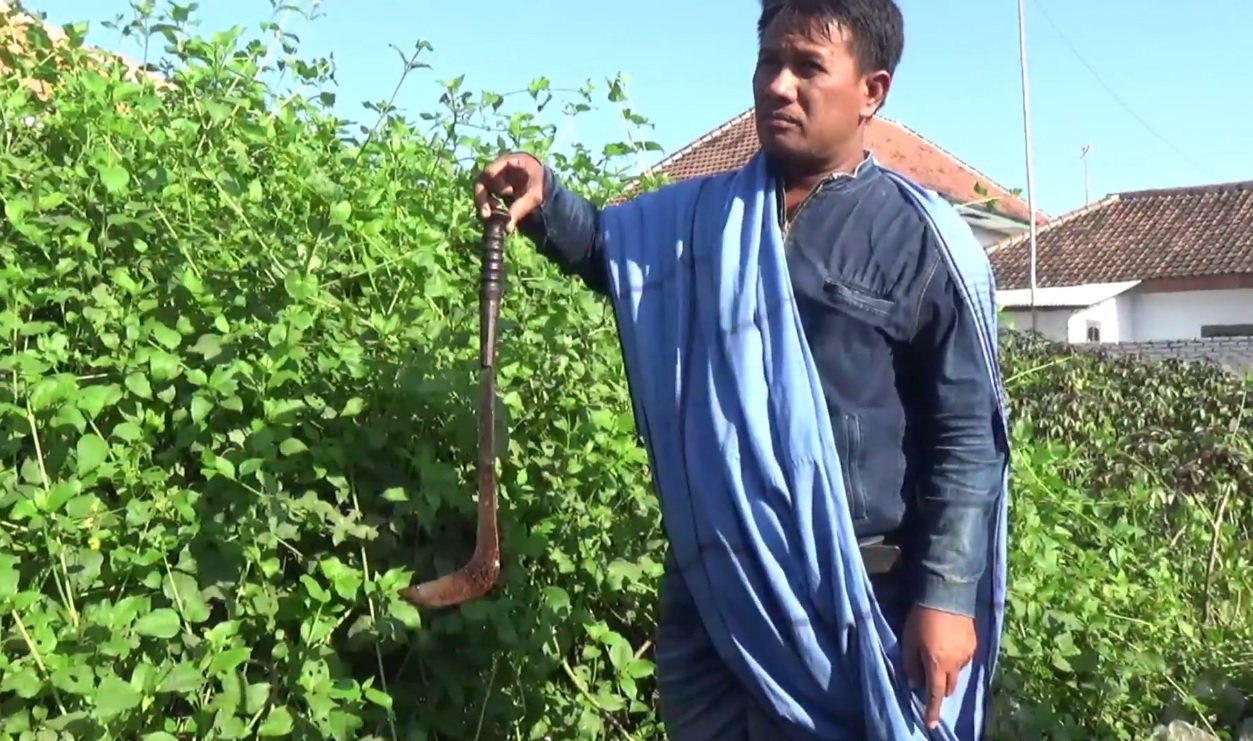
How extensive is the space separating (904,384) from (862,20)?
1.70ft

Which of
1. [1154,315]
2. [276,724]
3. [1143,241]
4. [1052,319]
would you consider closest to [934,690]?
[276,724]

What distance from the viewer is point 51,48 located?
3287 mm

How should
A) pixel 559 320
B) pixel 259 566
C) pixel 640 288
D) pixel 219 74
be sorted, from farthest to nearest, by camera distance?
pixel 219 74, pixel 559 320, pixel 259 566, pixel 640 288

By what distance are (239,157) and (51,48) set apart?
697mm

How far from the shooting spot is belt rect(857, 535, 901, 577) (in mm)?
1937

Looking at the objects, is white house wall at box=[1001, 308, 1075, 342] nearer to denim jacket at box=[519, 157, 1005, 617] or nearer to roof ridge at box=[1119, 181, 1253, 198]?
roof ridge at box=[1119, 181, 1253, 198]

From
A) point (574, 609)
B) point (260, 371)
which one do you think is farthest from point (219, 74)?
point (574, 609)

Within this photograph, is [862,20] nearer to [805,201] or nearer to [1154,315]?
[805,201]

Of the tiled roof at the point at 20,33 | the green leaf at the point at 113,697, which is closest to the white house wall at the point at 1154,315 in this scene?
the tiled roof at the point at 20,33

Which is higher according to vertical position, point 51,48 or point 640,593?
point 51,48

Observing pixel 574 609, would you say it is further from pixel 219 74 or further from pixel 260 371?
pixel 219 74

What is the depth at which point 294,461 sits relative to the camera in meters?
2.53

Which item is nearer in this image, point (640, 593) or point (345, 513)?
point (345, 513)

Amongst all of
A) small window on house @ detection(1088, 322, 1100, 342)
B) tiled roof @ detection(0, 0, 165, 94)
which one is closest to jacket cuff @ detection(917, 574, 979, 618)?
tiled roof @ detection(0, 0, 165, 94)
